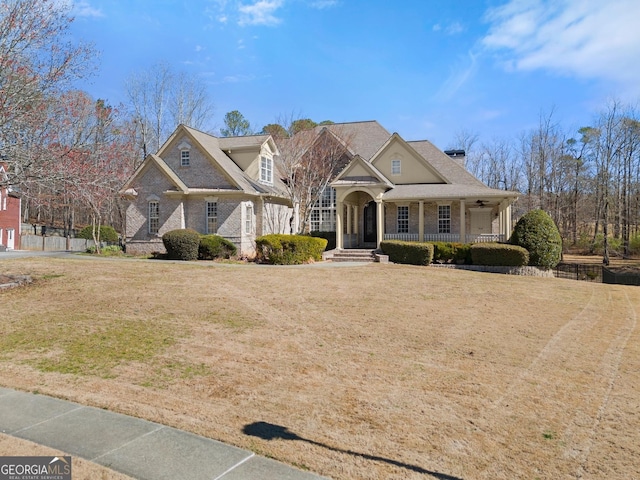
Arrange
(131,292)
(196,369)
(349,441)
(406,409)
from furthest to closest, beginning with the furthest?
(131,292), (196,369), (406,409), (349,441)

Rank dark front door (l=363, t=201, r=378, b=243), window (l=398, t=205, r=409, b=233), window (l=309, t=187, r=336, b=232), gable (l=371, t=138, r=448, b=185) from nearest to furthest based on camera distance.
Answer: window (l=398, t=205, r=409, b=233) → gable (l=371, t=138, r=448, b=185) → dark front door (l=363, t=201, r=378, b=243) → window (l=309, t=187, r=336, b=232)

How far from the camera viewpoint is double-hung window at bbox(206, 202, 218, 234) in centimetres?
2436

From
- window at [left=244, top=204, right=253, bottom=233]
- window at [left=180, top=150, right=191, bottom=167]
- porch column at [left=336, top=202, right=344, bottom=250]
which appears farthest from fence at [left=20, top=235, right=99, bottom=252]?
porch column at [left=336, top=202, right=344, bottom=250]

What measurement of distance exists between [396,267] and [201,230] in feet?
38.7

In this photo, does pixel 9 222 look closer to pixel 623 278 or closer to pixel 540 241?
pixel 540 241

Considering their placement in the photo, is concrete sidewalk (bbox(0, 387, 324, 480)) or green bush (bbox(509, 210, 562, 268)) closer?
concrete sidewalk (bbox(0, 387, 324, 480))


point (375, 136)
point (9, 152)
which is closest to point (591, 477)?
point (9, 152)

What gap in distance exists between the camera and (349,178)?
2514 centimetres

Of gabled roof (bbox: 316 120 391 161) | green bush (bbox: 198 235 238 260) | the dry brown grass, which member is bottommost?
the dry brown grass

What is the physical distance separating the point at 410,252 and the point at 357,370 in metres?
15.5

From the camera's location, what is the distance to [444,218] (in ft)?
83.7

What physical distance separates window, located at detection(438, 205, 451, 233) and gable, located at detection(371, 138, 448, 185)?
6.22 ft

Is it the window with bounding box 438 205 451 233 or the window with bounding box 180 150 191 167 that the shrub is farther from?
the window with bounding box 180 150 191 167

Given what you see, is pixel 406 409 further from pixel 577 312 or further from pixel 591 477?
pixel 577 312
